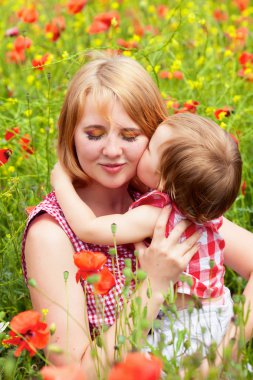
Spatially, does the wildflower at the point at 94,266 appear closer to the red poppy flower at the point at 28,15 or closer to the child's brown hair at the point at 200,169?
the child's brown hair at the point at 200,169

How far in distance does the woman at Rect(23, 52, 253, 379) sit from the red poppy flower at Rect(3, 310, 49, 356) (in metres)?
0.38

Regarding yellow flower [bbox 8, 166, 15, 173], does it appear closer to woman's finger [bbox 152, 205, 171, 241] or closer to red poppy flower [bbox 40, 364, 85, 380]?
woman's finger [bbox 152, 205, 171, 241]

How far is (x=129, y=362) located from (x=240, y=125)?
2457mm

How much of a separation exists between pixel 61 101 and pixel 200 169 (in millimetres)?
1553

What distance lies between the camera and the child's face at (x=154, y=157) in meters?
2.46

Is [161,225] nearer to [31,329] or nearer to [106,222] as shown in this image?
[106,222]

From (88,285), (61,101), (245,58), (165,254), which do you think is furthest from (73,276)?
(245,58)

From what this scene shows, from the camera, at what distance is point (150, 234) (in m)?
2.48

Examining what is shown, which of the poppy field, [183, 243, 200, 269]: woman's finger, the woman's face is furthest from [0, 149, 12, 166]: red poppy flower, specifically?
[183, 243, 200, 269]: woman's finger

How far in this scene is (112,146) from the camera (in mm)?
2500

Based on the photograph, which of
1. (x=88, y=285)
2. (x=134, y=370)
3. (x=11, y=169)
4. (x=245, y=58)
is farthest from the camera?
(x=245, y=58)

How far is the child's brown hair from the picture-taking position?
7.72 feet

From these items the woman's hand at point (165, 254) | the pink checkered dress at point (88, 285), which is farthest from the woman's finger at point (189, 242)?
the pink checkered dress at point (88, 285)

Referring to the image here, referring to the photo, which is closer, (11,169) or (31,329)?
(31,329)
